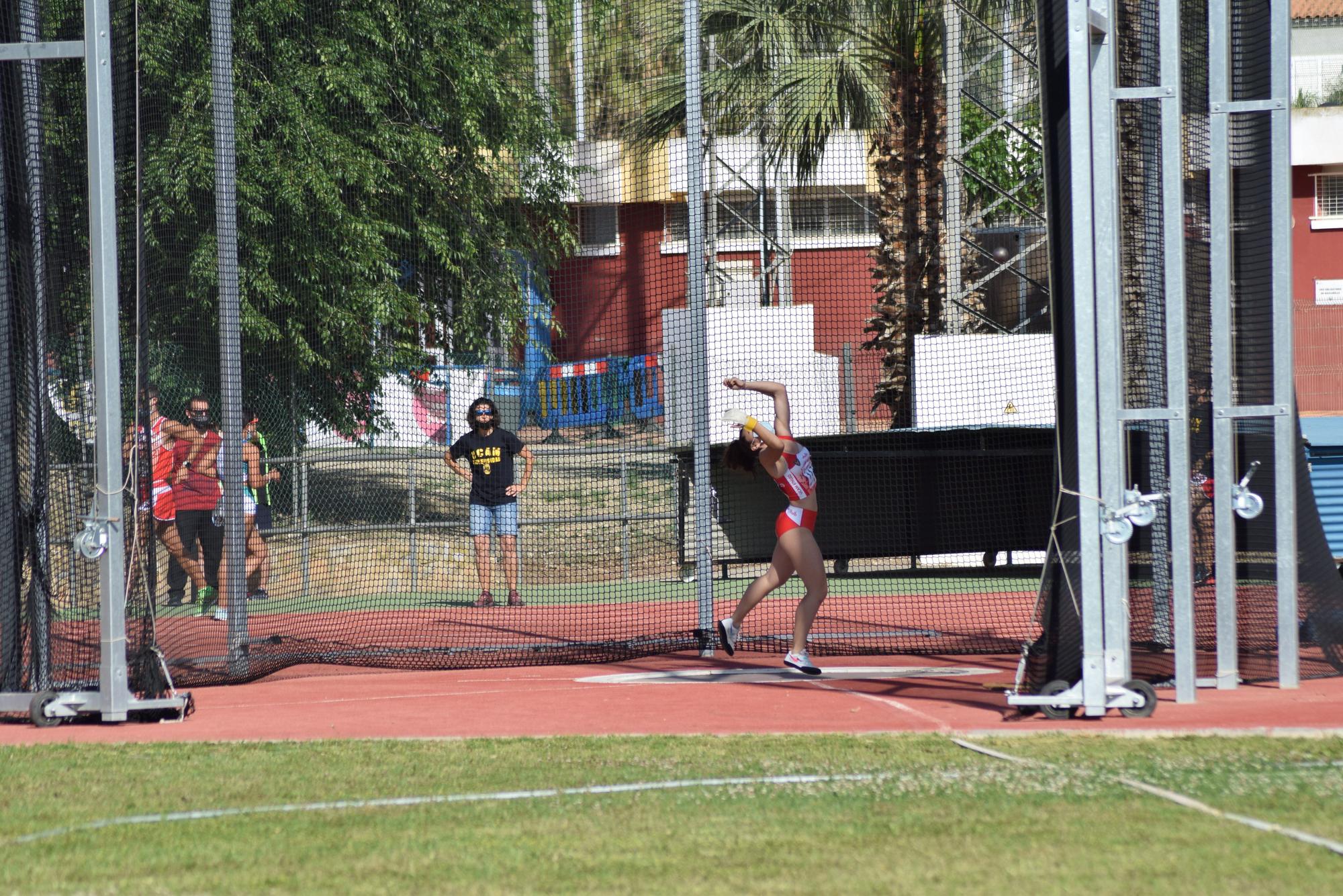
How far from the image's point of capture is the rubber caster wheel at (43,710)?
690 cm

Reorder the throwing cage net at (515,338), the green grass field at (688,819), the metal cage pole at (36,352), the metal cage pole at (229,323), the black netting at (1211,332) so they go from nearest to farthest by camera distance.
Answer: the green grass field at (688,819) < the black netting at (1211,332) < the metal cage pole at (36,352) < the throwing cage net at (515,338) < the metal cage pole at (229,323)

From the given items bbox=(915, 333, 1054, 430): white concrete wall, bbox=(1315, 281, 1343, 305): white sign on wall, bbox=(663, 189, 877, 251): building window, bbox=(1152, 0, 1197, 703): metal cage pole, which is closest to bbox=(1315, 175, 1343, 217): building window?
bbox=(1315, 281, 1343, 305): white sign on wall

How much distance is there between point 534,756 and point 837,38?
11.3m

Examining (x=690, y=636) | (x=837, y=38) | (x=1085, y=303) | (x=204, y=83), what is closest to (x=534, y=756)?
(x=1085, y=303)

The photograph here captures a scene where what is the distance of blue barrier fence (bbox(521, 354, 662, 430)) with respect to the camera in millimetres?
11320

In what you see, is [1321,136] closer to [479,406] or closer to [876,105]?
[876,105]

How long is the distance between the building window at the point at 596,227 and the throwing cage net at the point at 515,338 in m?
0.04

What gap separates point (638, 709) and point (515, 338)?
437cm

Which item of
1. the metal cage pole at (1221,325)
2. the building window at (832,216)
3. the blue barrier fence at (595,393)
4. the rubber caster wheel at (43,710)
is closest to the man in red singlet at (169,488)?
the rubber caster wheel at (43,710)

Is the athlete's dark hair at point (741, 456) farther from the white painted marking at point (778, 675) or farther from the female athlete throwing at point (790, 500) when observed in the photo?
the white painted marking at point (778, 675)

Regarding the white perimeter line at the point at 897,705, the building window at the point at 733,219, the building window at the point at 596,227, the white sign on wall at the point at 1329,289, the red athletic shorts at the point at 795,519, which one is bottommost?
the white perimeter line at the point at 897,705

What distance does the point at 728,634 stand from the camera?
9039mm

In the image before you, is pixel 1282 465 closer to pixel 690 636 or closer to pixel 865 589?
pixel 690 636

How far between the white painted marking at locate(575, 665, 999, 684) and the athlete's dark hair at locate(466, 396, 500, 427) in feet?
12.9
